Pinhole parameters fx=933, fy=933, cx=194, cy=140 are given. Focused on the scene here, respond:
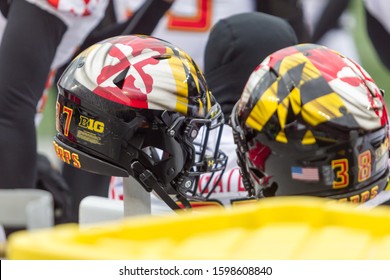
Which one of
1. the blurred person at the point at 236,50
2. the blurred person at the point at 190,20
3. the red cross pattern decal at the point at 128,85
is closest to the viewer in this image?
the red cross pattern decal at the point at 128,85

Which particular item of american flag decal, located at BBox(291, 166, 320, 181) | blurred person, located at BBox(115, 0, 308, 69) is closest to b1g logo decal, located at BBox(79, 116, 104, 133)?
american flag decal, located at BBox(291, 166, 320, 181)

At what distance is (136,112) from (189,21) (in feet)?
5.10

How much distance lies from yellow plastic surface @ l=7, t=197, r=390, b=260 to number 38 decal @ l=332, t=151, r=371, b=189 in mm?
619

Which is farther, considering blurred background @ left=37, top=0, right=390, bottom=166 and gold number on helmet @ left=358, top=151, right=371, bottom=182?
blurred background @ left=37, top=0, right=390, bottom=166

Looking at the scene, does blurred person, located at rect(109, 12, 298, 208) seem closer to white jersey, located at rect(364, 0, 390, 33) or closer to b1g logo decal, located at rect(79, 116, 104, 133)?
b1g logo decal, located at rect(79, 116, 104, 133)

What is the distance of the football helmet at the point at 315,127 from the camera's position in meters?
1.45

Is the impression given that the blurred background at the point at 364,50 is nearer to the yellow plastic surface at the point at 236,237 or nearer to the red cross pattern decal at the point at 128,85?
the red cross pattern decal at the point at 128,85

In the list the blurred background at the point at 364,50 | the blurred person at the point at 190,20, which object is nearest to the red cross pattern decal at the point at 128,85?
the blurred person at the point at 190,20

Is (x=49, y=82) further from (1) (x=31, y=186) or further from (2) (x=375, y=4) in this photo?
(2) (x=375, y=4)

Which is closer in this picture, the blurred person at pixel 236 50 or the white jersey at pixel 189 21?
the blurred person at pixel 236 50

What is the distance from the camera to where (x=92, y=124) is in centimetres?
170

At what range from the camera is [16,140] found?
9.37 ft

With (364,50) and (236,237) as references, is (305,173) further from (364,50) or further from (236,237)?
(364,50)

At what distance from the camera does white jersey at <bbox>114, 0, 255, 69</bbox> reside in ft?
10.4
